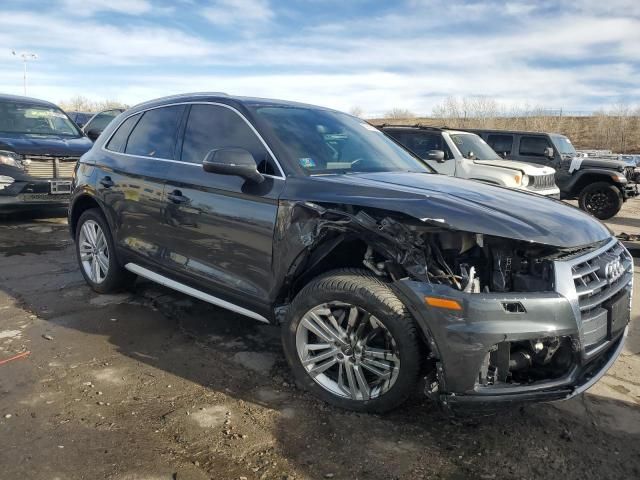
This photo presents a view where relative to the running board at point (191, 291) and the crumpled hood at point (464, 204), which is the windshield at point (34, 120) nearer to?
the running board at point (191, 291)

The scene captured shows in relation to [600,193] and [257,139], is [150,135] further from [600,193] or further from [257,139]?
[600,193]

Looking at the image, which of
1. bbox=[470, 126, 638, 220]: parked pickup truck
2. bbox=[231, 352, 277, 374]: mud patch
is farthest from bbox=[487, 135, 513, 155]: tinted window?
bbox=[231, 352, 277, 374]: mud patch

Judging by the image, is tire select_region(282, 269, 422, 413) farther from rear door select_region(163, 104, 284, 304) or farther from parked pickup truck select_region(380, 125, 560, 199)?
parked pickup truck select_region(380, 125, 560, 199)

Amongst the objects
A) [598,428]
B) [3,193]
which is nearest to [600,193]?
[598,428]

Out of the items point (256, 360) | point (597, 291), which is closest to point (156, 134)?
point (256, 360)

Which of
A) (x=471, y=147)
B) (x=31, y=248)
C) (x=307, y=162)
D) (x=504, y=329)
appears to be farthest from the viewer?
(x=471, y=147)

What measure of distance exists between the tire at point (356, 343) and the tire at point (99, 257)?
7.47 feet

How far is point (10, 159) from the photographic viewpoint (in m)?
7.63

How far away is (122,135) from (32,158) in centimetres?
378

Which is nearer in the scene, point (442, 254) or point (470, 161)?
point (442, 254)

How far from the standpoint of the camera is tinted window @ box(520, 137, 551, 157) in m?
12.6

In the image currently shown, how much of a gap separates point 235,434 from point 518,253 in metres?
1.71

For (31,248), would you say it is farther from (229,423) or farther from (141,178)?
(229,423)

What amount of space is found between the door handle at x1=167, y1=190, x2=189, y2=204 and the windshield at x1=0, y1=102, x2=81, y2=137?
19.6 ft
